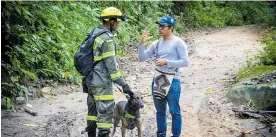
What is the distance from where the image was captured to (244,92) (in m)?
8.88

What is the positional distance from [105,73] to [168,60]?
0.95 metres

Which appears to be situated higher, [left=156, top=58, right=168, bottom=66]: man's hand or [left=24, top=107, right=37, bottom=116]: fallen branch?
[left=156, top=58, right=168, bottom=66]: man's hand

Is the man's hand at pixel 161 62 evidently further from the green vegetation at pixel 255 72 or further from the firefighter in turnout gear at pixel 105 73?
the green vegetation at pixel 255 72

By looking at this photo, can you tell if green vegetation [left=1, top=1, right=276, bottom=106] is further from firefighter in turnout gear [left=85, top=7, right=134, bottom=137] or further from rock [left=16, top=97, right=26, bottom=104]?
firefighter in turnout gear [left=85, top=7, right=134, bottom=137]

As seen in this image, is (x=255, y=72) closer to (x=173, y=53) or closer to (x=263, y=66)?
(x=263, y=66)

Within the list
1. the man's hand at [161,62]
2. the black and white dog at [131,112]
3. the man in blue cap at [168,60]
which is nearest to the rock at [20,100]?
the black and white dog at [131,112]

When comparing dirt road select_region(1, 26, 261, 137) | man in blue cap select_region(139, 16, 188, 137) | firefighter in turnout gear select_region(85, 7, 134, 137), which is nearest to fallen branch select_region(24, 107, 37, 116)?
dirt road select_region(1, 26, 261, 137)

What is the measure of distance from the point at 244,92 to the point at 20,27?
17.8 feet

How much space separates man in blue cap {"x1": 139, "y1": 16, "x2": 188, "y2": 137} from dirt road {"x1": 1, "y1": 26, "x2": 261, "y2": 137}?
3.66ft

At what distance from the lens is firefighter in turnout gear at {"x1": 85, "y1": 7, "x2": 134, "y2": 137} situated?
16.9 feet

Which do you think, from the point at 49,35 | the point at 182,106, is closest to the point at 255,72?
the point at 182,106

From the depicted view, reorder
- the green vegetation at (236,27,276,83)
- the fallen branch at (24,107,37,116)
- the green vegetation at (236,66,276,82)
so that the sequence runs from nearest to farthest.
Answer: the fallen branch at (24,107,37,116), the green vegetation at (236,66,276,82), the green vegetation at (236,27,276,83)

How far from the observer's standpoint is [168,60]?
5.60 meters

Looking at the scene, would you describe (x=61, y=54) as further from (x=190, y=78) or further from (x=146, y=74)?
(x=190, y=78)
